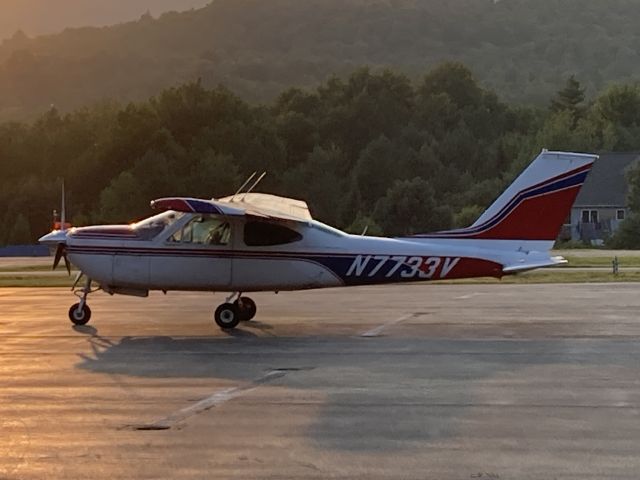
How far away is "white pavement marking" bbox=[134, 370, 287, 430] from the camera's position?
418 inches

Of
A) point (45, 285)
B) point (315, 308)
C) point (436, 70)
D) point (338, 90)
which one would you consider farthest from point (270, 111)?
point (315, 308)

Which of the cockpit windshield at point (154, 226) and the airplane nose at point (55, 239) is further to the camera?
the airplane nose at point (55, 239)

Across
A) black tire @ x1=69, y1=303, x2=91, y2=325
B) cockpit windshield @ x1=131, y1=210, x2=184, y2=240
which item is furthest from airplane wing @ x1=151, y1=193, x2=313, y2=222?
black tire @ x1=69, y1=303, x2=91, y2=325

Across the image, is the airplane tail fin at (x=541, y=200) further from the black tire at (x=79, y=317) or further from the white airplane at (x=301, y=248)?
the black tire at (x=79, y=317)

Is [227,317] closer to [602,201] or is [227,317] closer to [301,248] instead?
[301,248]

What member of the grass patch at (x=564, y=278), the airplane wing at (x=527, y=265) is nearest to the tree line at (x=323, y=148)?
the grass patch at (x=564, y=278)

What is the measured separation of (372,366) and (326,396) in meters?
2.45

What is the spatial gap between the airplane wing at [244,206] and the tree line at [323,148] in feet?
147

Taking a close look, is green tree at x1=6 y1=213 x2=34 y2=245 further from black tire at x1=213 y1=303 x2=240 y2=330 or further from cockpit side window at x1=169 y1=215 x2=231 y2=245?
black tire at x1=213 y1=303 x2=240 y2=330

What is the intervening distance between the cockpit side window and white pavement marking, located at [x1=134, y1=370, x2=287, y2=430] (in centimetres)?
563

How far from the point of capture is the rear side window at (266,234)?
1947 cm

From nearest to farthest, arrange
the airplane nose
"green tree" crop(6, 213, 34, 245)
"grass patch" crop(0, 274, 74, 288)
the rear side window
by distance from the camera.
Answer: the rear side window < the airplane nose < "grass patch" crop(0, 274, 74, 288) < "green tree" crop(6, 213, 34, 245)

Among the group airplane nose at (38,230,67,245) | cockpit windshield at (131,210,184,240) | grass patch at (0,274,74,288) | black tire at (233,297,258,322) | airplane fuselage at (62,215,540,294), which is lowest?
grass patch at (0,274,74,288)

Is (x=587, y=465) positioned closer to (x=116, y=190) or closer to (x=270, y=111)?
(x=116, y=190)
